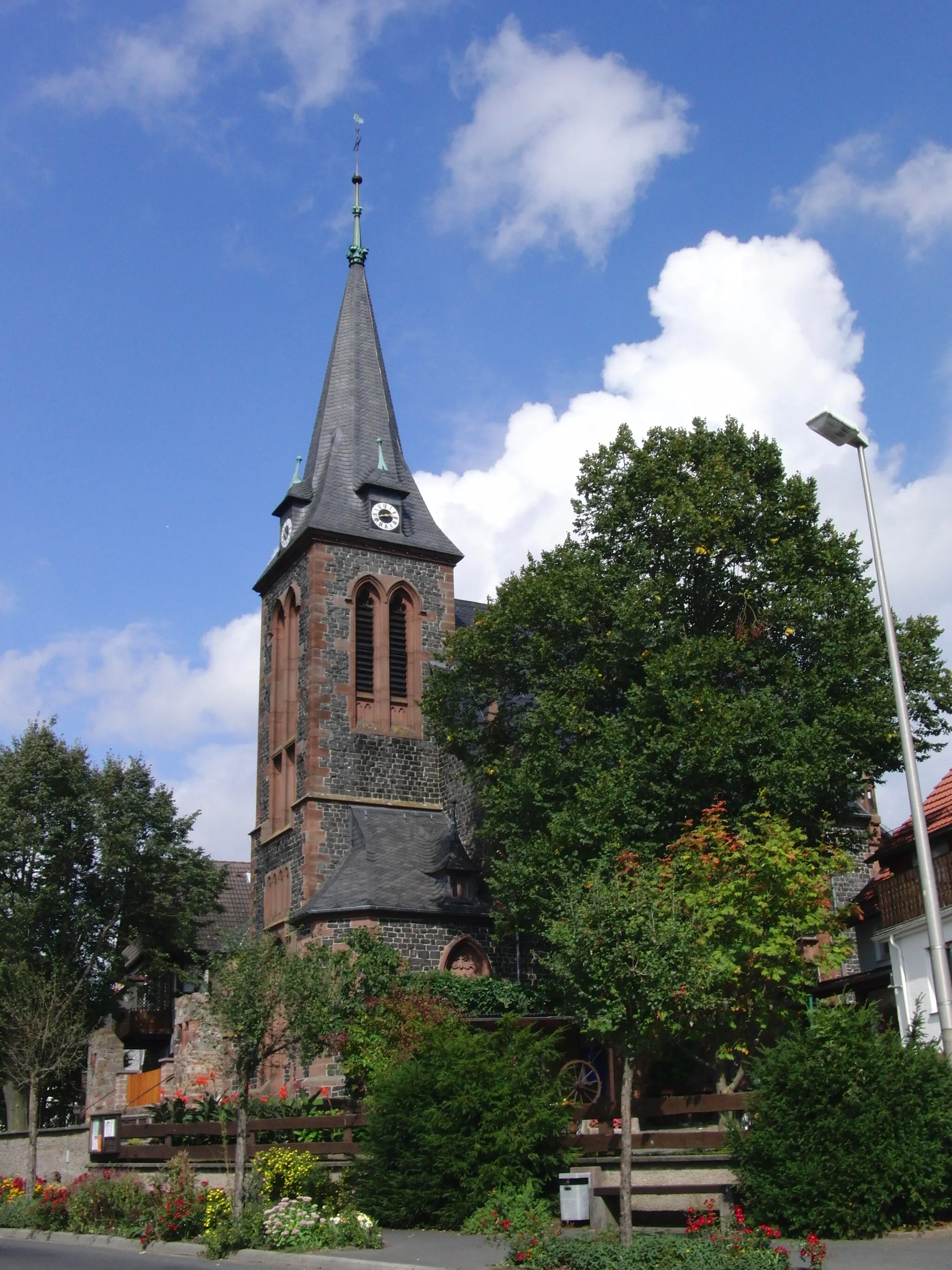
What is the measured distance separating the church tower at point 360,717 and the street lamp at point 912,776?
48.2ft

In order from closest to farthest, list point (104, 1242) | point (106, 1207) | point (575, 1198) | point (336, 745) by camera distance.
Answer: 1. point (575, 1198)
2. point (104, 1242)
3. point (106, 1207)
4. point (336, 745)

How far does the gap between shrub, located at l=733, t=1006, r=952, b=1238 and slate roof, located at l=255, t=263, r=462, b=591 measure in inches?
961

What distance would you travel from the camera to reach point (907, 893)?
21.6 m

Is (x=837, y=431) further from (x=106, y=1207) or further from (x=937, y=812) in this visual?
(x=106, y=1207)

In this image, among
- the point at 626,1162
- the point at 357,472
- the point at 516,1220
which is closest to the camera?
the point at 626,1162

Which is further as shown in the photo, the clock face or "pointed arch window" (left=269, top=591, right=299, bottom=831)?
the clock face

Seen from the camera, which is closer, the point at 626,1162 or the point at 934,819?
the point at 626,1162

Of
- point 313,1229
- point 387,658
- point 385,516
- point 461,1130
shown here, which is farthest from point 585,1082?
point 385,516

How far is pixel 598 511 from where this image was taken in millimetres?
26172

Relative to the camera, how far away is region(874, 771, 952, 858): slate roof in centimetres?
2158

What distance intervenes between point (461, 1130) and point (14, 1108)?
25253 millimetres

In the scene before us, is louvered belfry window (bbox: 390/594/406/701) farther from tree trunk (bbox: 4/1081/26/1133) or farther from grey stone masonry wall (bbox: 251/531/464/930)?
tree trunk (bbox: 4/1081/26/1133)

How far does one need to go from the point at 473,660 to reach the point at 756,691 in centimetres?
681

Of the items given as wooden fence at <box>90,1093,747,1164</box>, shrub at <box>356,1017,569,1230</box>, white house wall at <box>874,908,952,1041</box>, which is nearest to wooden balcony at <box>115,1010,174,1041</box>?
wooden fence at <box>90,1093,747,1164</box>
